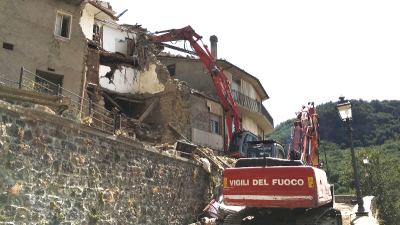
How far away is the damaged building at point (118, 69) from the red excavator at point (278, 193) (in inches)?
343

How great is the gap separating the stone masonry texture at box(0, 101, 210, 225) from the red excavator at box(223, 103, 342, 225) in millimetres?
3662

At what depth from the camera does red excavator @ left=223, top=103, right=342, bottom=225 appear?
8.79 metres

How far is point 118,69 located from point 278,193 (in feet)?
60.3

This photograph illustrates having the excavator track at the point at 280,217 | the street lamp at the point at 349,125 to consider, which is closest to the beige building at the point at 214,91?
the street lamp at the point at 349,125

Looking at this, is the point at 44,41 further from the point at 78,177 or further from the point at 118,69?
the point at 78,177

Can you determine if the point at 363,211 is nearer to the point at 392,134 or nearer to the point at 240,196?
the point at 240,196

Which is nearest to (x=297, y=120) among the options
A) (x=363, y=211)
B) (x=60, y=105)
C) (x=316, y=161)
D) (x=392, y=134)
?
(x=316, y=161)

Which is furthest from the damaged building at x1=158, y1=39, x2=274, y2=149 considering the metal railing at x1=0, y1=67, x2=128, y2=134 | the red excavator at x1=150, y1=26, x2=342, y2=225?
the red excavator at x1=150, y1=26, x2=342, y2=225

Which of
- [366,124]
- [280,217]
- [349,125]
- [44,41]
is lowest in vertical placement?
[280,217]

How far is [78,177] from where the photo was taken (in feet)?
34.6

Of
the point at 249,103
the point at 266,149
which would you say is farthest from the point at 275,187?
the point at 249,103

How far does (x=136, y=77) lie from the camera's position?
1039 inches

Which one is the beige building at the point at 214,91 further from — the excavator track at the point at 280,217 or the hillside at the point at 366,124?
the hillside at the point at 366,124

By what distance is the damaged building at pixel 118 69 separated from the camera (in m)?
16.9
